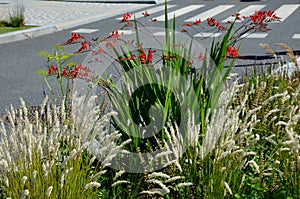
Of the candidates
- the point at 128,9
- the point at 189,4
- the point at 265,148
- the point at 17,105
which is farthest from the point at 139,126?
the point at 189,4

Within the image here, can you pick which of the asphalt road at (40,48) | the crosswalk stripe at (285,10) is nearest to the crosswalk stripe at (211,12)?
the asphalt road at (40,48)

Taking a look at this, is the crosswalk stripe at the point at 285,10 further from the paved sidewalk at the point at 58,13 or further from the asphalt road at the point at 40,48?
the paved sidewalk at the point at 58,13

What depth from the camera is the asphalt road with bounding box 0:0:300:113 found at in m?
8.69

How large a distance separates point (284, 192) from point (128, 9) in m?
14.9

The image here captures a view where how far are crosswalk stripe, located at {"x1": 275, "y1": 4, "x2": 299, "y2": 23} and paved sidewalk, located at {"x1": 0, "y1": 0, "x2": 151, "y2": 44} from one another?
14.2ft

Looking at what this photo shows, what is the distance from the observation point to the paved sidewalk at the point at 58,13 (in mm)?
14053

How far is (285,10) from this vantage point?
1727cm

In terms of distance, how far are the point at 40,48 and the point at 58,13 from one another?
529cm

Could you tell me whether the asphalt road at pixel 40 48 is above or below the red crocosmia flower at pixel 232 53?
below

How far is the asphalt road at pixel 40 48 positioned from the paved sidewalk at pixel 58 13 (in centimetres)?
A: 27

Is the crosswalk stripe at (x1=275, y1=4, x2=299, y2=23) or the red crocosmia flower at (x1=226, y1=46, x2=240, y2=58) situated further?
the crosswalk stripe at (x1=275, y1=4, x2=299, y2=23)

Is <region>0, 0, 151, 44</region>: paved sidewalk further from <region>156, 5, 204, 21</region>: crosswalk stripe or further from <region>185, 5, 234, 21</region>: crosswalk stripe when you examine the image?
<region>185, 5, 234, 21</region>: crosswalk stripe

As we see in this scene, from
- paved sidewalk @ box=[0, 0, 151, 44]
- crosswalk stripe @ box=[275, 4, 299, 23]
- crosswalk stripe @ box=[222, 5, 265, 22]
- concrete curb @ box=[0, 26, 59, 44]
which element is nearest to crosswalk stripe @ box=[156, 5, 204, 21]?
paved sidewalk @ box=[0, 0, 151, 44]

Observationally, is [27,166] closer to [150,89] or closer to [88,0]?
[150,89]
